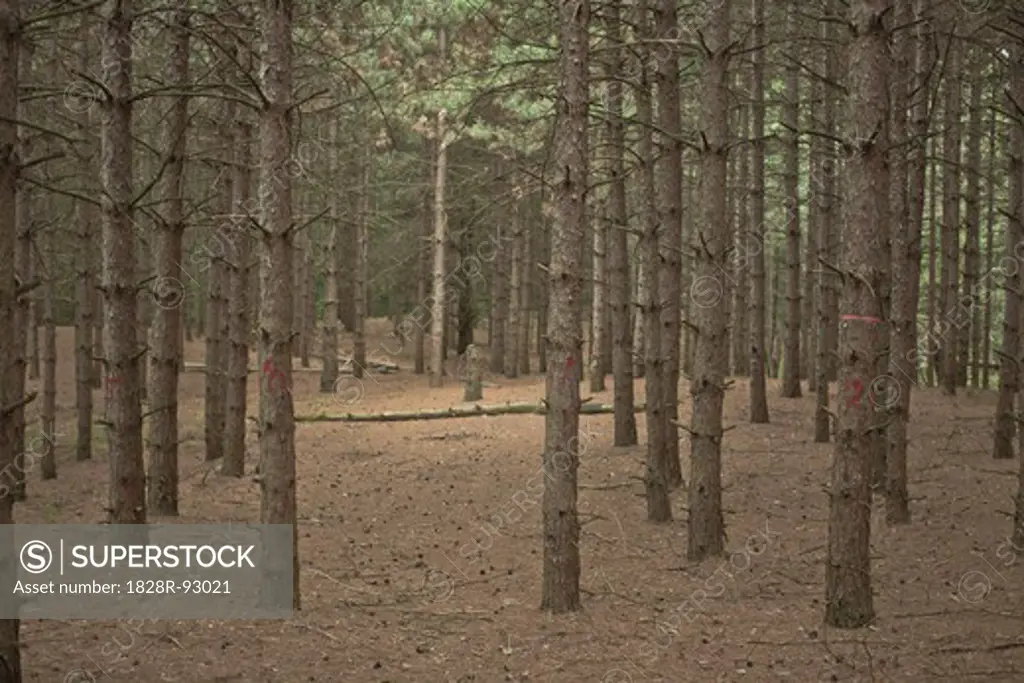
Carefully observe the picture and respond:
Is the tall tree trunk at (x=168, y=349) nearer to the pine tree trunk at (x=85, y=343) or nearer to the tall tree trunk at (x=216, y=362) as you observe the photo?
the tall tree trunk at (x=216, y=362)

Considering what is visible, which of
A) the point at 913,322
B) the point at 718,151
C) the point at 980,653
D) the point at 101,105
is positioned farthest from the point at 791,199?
the point at 101,105

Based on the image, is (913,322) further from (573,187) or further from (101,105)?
(101,105)

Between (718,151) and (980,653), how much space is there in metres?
5.13

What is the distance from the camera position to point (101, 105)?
8.98m

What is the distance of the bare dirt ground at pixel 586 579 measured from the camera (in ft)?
24.2

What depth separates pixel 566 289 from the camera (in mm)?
8297

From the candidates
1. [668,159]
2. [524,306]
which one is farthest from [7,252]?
[524,306]

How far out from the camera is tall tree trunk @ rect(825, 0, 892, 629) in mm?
7371
